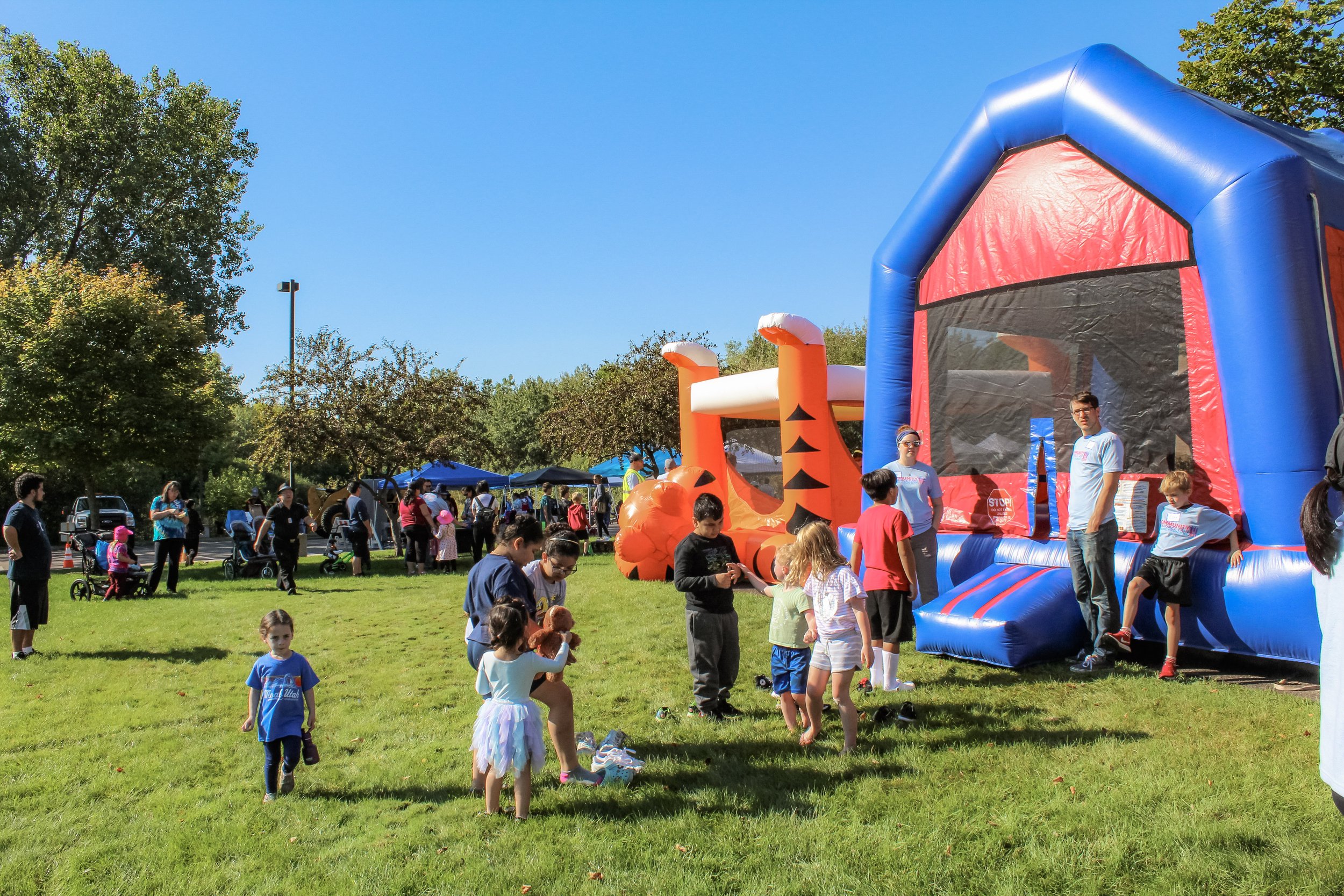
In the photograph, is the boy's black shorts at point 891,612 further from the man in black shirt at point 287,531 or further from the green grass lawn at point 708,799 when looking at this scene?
the man in black shirt at point 287,531

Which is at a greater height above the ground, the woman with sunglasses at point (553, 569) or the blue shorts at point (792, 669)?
the woman with sunglasses at point (553, 569)

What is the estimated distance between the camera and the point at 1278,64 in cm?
1739

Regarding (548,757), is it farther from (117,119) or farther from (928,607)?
(117,119)

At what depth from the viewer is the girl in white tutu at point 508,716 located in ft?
13.2

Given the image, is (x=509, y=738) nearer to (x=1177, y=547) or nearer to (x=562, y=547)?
(x=562, y=547)

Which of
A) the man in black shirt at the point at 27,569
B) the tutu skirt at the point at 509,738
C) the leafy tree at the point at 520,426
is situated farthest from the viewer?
the leafy tree at the point at 520,426

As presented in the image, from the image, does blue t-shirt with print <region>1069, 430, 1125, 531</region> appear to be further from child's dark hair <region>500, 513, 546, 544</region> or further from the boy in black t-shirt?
child's dark hair <region>500, 513, 546, 544</region>

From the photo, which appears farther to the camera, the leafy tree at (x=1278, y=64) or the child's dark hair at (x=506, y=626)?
the leafy tree at (x=1278, y=64)

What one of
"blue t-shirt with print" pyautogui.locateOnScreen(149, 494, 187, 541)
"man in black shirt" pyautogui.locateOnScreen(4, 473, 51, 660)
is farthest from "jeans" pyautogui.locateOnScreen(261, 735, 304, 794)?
"blue t-shirt with print" pyautogui.locateOnScreen(149, 494, 187, 541)

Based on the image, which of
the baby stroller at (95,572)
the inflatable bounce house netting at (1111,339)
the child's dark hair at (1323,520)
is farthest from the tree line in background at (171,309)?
the child's dark hair at (1323,520)

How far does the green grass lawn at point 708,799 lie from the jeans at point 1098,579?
0.34 meters

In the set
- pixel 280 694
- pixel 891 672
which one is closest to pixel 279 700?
pixel 280 694

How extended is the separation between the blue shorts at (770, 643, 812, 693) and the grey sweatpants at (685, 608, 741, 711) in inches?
13.5

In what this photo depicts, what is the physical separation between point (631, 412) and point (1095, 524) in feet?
63.4
